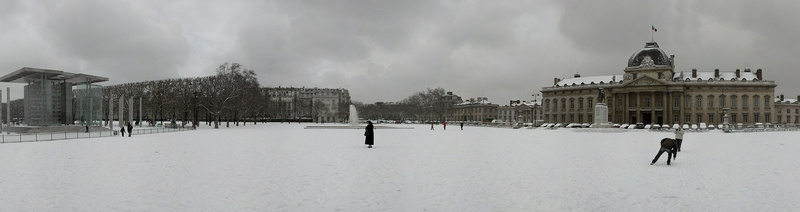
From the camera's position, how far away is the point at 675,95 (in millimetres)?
93562

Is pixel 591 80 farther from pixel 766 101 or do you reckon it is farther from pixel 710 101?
pixel 766 101

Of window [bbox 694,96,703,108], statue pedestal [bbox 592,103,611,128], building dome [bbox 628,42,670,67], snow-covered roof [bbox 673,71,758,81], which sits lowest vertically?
statue pedestal [bbox 592,103,611,128]

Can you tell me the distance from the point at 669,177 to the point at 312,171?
9.32m

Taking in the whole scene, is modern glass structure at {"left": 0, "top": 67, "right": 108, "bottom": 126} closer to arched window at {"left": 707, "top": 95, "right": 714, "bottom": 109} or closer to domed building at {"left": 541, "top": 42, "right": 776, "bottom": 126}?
domed building at {"left": 541, "top": 42, "right": 776, "bottom": 126}

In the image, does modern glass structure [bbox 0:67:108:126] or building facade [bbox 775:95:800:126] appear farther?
building facade [bbox 775:95:800:126]

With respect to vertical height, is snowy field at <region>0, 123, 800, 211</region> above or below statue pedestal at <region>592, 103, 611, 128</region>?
below

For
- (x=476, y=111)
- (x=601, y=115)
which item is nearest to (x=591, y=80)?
(x=601, y=115)

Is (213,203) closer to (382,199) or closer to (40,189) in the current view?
(382,199)

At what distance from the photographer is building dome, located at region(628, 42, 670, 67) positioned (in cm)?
9494

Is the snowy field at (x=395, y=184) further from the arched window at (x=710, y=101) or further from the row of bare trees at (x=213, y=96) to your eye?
the arched window at (x=710, y=101)

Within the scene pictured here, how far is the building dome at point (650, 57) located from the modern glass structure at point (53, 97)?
86.6 m

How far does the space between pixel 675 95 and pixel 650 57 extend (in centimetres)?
800

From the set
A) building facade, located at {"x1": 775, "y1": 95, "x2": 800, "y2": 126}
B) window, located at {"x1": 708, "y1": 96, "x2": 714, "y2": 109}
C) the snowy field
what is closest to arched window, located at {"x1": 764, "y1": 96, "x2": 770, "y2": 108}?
window, located at {"x1": 708, "y1": 96, "x2": 714, "y2": 109}

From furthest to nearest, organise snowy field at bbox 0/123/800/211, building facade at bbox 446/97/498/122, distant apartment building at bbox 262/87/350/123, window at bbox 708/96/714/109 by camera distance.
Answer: building facade at bbox 446/97/498/122, distant apartment building at bbox 262/87/350/123, window at bbox 708/96/714/109, snowy field at bbox 0/123/800/211
